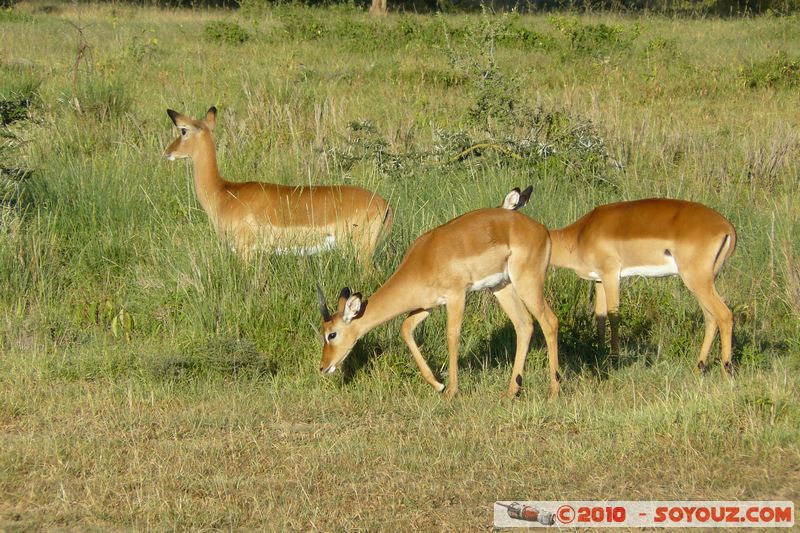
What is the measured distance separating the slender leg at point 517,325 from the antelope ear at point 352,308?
969 millimetres

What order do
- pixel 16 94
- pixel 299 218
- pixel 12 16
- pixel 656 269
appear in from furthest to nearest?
1. pixel 12 16
2. pixel 16 94
3. pixel 299 218
4. pixel 656 269

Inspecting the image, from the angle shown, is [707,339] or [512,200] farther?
[707,339]

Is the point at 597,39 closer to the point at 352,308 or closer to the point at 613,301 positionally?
the point at 613,301

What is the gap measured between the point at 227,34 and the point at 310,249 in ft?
40.1

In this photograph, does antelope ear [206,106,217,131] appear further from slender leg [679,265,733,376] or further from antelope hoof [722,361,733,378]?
antelope hoof [722,361,733,378]

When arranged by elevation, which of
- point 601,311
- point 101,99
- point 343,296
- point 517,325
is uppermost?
point 101,99

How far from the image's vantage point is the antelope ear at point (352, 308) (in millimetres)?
5562

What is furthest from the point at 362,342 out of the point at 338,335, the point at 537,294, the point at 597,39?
the point at 597,39

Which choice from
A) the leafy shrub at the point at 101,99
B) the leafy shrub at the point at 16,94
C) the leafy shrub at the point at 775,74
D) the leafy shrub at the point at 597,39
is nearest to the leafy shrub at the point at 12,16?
the leafy shrub at the point at 16,94

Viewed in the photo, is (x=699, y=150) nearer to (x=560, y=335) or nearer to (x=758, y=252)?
(x=758, y=252)

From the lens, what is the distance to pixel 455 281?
229 inches

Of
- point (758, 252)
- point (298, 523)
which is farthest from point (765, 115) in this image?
point (298, 523)

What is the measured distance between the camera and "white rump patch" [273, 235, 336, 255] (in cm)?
703

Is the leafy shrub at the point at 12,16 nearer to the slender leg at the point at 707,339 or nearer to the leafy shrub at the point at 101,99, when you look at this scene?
the leafy shrub at the point at 101,99
